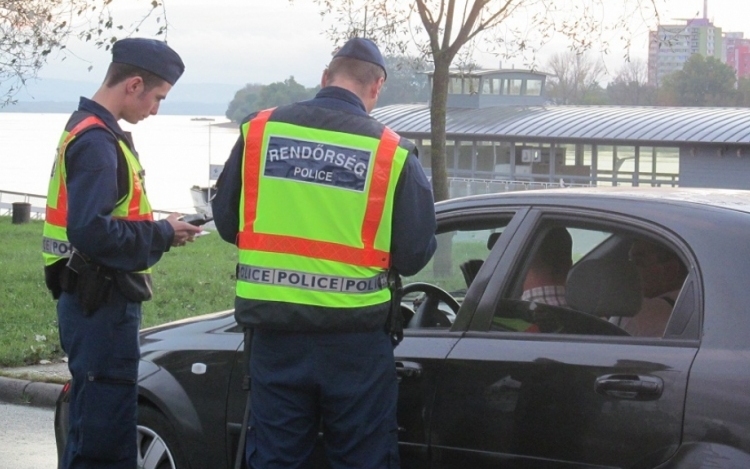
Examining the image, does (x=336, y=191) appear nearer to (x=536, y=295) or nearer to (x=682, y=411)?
(x=536, y=295)

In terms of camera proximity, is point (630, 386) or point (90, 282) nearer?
point (630, 386)

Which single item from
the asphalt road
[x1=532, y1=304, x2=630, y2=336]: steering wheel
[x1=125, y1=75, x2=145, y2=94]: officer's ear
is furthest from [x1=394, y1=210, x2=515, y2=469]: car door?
the asphalt road

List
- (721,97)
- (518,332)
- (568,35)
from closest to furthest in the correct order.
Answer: (518,332) → (568,35) → (721,97)

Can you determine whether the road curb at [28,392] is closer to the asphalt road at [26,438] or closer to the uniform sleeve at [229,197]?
the asphalt road at [26,438]

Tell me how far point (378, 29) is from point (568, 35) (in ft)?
8.31

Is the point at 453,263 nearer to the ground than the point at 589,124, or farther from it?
nearer to the ground

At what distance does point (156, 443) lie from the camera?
4.44m

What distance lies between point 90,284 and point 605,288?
1.76 m

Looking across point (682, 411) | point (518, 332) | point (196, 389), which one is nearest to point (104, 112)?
point (196, 389)

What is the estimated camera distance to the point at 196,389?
4238mm

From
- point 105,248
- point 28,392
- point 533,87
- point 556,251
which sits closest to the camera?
point 105,248

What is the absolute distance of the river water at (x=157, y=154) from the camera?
6477 centimetres

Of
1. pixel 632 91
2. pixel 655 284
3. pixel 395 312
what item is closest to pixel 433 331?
pixel 395 312

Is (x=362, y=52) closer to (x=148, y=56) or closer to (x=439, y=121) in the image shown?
(x=148, y=56)
